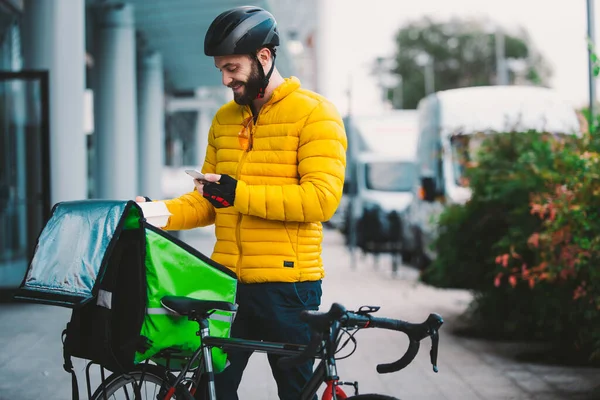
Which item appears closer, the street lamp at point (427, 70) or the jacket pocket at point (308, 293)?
the jacket pocket at point (308, 293)

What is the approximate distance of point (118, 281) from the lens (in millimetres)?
3260

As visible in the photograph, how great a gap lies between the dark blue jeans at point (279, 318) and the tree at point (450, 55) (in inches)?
2628

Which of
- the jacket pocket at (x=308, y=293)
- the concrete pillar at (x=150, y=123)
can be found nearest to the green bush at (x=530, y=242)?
the jacket pocket at (x=308, y=293)

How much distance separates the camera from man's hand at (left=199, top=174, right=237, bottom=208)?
3330mm

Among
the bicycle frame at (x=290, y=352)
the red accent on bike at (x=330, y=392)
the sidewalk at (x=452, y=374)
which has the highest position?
the bicycle frame at (x=290, y=352)

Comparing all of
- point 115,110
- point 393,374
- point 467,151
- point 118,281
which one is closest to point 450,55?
point 115,110

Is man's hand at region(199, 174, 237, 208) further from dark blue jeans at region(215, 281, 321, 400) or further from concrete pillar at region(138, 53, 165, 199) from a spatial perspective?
concrete pillar at region(138, 53, 165, 199)

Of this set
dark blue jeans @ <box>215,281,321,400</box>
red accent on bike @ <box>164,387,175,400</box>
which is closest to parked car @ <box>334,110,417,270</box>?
dark blue jeans @ <box>215,281,321,400</box>

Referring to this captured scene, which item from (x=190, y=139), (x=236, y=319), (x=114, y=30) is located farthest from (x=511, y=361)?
(x=190, y=139)

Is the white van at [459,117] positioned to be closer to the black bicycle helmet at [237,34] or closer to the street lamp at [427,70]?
the black bicycle helmet at [237,34]

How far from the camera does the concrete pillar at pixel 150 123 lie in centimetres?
2319

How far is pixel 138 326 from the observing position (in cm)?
318

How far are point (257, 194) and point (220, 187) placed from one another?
123 mm

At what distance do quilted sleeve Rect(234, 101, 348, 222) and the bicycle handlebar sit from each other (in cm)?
48
